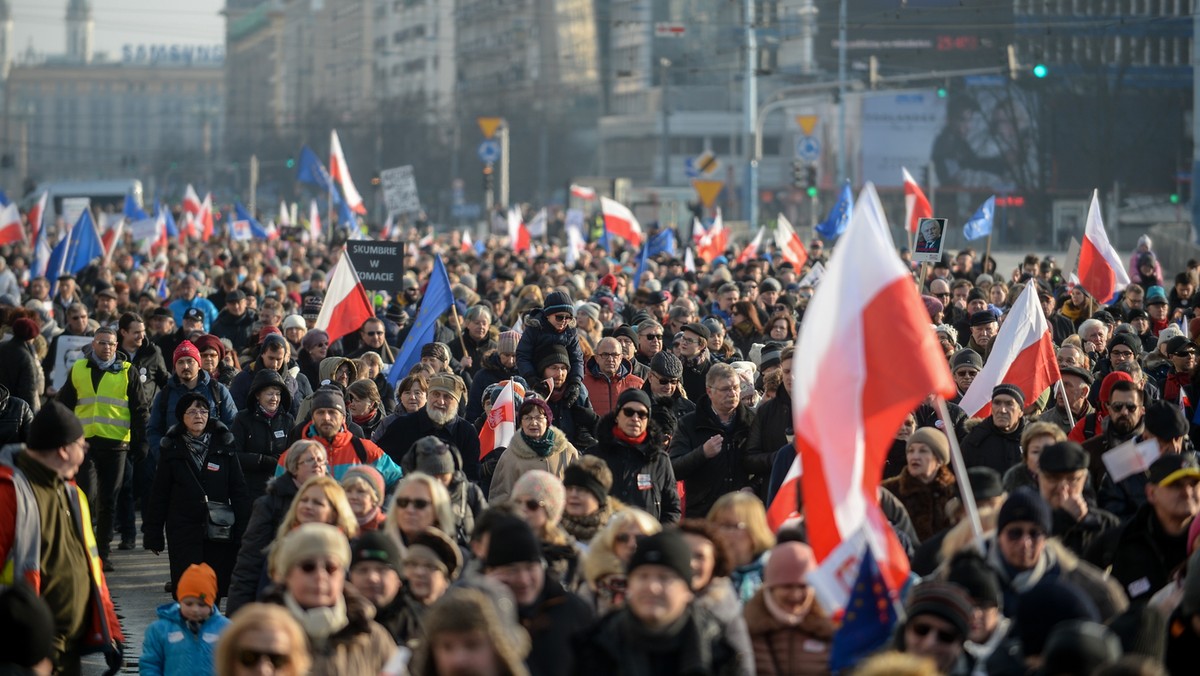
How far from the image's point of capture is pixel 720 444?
10469 millimetres

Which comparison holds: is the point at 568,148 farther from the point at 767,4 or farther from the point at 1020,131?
the point at 1020,131

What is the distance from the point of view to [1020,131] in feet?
235

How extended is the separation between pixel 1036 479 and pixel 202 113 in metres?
184

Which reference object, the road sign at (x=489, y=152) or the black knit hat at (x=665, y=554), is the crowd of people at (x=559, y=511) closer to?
the black knit hat at (x=665, y=554)

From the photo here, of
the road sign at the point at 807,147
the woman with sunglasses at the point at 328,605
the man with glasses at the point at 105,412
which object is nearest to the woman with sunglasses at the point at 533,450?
the woman with sunglasses at the point at 328,605

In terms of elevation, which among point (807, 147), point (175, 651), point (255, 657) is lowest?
point (175, 651)

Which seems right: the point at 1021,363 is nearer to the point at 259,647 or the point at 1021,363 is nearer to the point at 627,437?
the point at 627,437

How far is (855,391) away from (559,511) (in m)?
1.60

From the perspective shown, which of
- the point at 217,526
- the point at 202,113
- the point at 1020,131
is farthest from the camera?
the point at 202,113

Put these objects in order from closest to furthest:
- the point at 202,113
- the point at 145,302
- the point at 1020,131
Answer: the point at 145,302 → the point at 1020,131 → the point at 202,113

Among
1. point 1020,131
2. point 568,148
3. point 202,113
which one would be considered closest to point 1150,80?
point 1020,131

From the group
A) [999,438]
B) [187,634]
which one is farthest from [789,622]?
[999,438]

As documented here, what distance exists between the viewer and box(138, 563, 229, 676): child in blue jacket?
768 cm

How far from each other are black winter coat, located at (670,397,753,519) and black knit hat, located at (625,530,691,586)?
4.55 m
